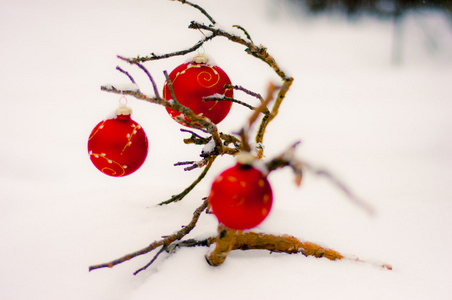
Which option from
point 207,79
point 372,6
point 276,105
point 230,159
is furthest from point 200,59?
point 372,6

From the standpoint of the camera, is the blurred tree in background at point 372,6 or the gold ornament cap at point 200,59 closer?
the gold ornament cap at point 200,59

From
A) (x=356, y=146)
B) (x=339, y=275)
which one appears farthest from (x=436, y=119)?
(x=339, y=275)

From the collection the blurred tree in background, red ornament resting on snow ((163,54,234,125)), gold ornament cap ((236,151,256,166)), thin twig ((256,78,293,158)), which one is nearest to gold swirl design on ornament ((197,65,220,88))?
red ornament resting on snow ((163,54,234,125))

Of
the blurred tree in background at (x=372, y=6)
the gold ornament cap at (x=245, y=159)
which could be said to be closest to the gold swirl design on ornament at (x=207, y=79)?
the gold ornament cap at (x=245, y=159)

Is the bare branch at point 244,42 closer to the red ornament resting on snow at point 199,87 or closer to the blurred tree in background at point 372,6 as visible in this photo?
the red ornament resting on snow at point 199,87

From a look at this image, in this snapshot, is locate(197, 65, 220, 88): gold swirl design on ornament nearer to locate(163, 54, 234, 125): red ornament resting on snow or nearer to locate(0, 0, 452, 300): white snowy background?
locate(163, 54, 234, 125): red ornament resting on snow

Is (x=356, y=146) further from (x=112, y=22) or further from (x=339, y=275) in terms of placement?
(x=112, y=22)
